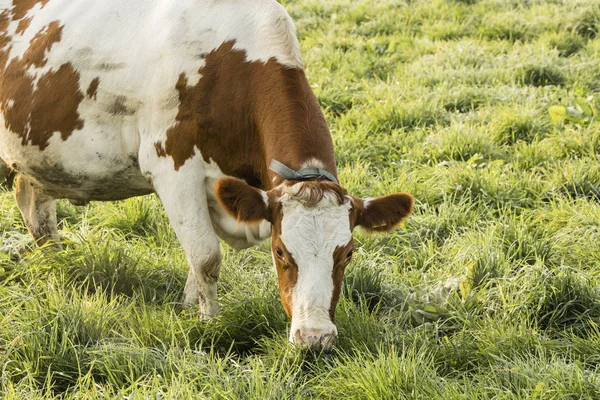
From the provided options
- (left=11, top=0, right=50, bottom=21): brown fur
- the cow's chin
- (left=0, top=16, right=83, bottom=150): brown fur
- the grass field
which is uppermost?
(left=11, top=0, right=50, bottom=21): brown fur

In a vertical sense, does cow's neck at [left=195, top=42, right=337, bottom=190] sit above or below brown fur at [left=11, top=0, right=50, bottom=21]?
below

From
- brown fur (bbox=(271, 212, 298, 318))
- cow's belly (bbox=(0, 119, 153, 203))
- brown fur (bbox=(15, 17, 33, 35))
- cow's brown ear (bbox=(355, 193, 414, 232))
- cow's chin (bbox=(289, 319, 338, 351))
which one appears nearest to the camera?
cow's chin (bbox=(289, 319, 338, 351))

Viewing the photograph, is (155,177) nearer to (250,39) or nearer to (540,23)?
(250,39)

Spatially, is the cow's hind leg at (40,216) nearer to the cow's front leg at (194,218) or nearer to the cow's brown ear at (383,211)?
the cow's front leg at (194,218)

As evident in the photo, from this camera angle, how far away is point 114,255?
452 cm

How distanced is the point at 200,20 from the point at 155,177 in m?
0.89

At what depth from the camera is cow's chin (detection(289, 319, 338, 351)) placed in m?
3.27

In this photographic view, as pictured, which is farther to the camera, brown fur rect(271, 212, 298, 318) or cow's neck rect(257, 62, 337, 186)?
cow's neck rect(257, 62, 337, 186)

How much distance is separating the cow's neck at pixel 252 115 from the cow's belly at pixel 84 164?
0.56 meters

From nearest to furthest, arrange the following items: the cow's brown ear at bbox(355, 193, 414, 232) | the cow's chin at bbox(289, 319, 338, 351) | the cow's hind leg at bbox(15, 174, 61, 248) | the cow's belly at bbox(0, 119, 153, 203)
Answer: the cow's chin at bbox(289, 319, 338, 351) → the cow's brown ear at bbox(355, 193, 414, 232) → the cow's belly at bbox(0, 119, 153, 203) → the cow's hind leg at bbox(15, 174, 61, 248)

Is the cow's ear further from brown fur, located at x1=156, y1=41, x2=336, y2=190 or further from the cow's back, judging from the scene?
the cow's back

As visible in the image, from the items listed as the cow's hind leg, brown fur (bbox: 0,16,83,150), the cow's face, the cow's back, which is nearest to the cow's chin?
the cow's face

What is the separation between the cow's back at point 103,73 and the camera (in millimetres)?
4016

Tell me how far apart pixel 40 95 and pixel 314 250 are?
2125 millimetres
